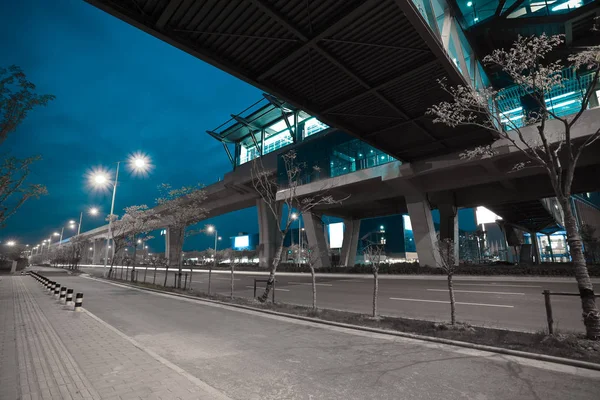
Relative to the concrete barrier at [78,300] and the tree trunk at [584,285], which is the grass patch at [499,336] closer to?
the tree trunk at [584,285]

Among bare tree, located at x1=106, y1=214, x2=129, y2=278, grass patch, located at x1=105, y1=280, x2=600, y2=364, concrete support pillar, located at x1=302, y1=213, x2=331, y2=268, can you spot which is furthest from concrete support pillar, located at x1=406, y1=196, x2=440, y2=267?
bare tree, located at x1=106, y1=214, x2=129, y2=278

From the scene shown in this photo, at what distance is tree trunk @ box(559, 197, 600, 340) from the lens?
6.25 meters

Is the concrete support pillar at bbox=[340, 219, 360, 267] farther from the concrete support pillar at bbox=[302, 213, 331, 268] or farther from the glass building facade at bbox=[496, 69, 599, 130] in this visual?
the glass building facade at bbox=[496, 69, 599, 130]

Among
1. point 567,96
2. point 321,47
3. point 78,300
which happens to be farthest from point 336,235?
point 321,47

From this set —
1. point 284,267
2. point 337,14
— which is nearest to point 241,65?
point 337,14

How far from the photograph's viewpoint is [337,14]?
29.9 ft

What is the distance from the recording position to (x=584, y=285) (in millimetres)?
6633

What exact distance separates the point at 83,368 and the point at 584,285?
1059 centimetres

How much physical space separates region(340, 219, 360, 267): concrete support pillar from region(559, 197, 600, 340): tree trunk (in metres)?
36.8

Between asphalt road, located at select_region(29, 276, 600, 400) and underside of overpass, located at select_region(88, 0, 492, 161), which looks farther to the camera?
underside of overpass, located at select_region(88, 0, 492, 161)

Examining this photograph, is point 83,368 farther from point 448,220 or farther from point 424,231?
point 448,220

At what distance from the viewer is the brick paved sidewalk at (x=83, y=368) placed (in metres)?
4.20

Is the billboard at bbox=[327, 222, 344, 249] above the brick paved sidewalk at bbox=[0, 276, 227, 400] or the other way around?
above

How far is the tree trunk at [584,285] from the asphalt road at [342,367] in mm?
2048
